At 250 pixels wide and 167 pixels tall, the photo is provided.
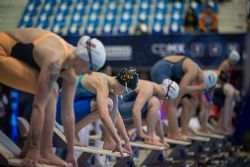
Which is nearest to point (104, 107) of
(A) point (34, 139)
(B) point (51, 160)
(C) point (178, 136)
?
(B) point (51, 160)

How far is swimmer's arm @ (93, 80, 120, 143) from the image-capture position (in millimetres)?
4859

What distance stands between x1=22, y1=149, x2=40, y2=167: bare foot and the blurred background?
4.52 meters

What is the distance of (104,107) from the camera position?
4.96m

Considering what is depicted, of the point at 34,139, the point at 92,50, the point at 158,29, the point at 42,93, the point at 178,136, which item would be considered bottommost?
the point at 178,136

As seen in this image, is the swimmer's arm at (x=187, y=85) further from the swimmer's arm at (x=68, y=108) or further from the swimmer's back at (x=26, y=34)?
the swimmer's back at (x=26, y=34)

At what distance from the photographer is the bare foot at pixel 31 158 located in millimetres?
3891

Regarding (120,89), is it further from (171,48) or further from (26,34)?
(171,48)

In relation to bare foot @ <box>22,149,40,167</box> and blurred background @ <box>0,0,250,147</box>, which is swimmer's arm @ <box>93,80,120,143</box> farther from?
blurred background @ <box>0,0,250,147</box>

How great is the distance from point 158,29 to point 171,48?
1.12m

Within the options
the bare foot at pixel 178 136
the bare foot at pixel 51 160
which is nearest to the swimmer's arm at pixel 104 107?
the bare foot at pixel 51 160

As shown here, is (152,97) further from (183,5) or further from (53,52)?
(183,5)

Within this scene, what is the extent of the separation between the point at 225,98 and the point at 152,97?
3.47m

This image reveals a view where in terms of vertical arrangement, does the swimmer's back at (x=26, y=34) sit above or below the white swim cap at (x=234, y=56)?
below

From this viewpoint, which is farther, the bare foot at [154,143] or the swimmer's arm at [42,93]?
the bare foot at [154,143]
